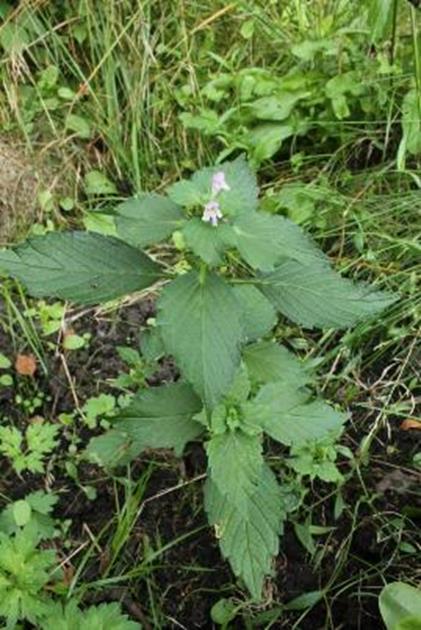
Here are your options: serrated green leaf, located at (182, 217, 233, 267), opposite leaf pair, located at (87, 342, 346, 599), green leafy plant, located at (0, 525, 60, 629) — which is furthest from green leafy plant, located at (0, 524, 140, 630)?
serrated green leaf, located at (182, 217, 233, 267)

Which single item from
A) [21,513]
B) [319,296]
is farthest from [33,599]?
[319,296]

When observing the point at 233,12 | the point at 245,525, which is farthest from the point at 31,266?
the point at 233,12

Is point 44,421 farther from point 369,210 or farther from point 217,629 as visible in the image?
point 369,210

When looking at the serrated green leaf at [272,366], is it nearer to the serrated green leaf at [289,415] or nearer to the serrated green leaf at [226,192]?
the serrated green leaf at [289,415]

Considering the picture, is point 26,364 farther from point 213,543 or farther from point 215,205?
point 215,205

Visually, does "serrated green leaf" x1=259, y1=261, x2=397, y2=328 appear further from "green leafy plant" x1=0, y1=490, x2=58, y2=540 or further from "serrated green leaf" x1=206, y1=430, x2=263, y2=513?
"green leafy plant" x1=0, y1=490, x2=58, y2=540

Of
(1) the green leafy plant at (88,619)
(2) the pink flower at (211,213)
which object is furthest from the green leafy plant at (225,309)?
(1) the green leafy plant at (88,619)

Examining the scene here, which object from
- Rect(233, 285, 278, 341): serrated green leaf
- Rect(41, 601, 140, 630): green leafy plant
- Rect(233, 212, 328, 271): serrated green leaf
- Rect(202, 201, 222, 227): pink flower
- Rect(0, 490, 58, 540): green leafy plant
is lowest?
Rect(41, 601, 140, 630): green leafy plant
